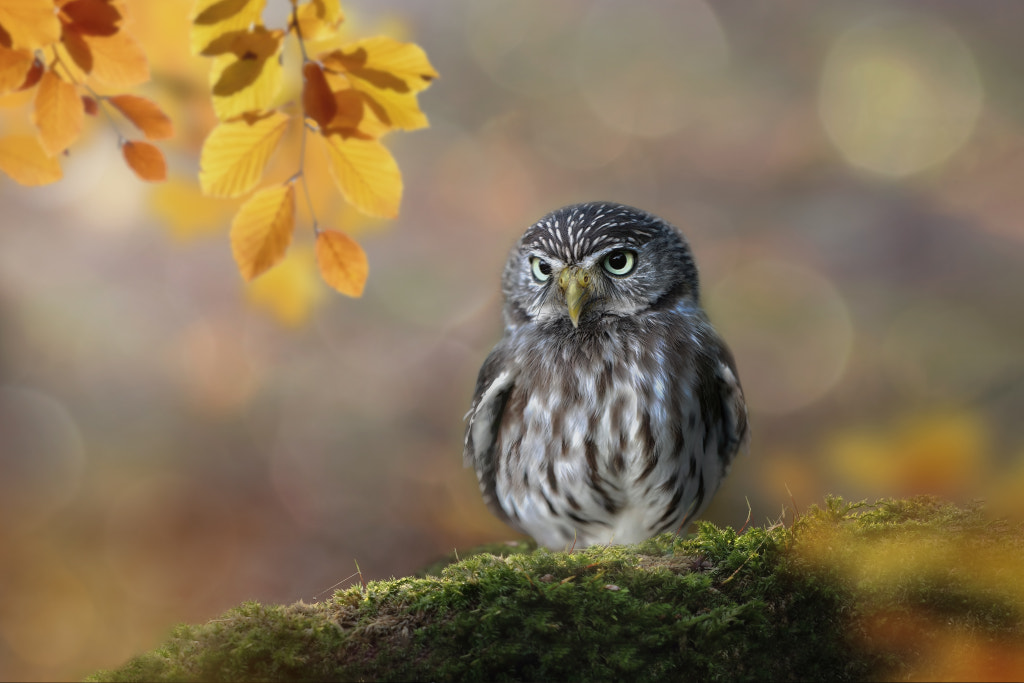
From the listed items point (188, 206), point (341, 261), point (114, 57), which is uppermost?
point (188, 206)

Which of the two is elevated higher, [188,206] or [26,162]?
[188,206]

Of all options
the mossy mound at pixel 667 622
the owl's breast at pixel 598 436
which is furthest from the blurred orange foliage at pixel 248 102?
the owl's breast at pixel 598 436

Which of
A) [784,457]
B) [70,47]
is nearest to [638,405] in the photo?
[70,47]

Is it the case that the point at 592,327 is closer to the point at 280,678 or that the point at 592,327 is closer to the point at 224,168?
the point at 224,168

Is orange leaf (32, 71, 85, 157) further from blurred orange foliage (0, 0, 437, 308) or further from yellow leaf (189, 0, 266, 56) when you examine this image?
yellow leaf (189, 0, 266, 56)

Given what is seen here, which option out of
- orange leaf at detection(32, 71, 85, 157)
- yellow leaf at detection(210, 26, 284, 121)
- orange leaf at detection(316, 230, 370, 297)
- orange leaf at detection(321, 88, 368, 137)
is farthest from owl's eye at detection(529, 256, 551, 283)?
orange leaf at detection(32, 71, 85, 157)

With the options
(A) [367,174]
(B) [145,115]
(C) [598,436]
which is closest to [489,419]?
(C) [598,436]

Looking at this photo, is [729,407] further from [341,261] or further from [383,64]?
[383,64]
